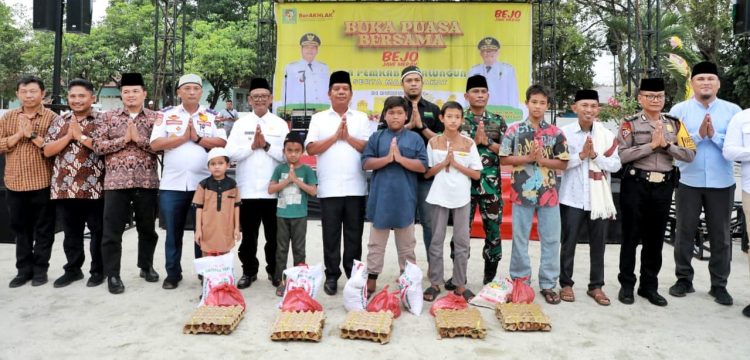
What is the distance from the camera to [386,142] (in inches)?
149

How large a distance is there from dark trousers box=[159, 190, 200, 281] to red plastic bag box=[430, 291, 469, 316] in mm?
1888

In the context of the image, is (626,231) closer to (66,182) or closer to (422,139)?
(422,139)

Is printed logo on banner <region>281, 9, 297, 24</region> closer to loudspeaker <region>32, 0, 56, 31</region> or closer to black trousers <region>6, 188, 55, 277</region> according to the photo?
loudspeaker <region>32, 0, 56, 31</region>

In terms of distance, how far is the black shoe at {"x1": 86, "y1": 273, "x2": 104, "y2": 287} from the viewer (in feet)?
13.6

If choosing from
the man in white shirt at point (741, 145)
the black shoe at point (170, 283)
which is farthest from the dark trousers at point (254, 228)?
the man in white shirt at point (741, 145)

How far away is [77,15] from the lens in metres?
5.45

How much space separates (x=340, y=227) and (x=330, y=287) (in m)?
0.45

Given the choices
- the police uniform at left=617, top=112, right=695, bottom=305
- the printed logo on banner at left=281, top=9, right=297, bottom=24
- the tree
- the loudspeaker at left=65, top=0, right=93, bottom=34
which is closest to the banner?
the printed logo on banner at left=281, top=9, right=297, bottom=24

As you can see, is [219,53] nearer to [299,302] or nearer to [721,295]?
[299,302]

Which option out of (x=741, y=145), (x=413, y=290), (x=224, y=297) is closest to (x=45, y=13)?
(x=224, y=297)

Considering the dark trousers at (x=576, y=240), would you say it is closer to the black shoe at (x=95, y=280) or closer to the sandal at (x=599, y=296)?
the sandal at (x=599, y=296)

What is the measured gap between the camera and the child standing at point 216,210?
12.8 ft

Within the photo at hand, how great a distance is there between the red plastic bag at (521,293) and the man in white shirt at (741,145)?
1.45 meters

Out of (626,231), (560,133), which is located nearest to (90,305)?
(560,133)
